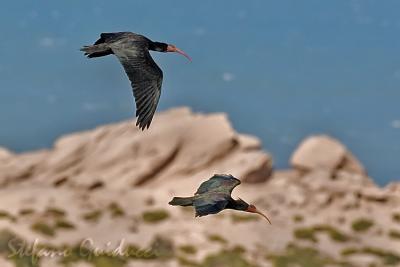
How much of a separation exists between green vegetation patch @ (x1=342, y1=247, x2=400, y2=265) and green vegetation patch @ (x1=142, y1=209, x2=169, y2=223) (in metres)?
12.8

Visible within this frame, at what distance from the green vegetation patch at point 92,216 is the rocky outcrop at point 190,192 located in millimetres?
67

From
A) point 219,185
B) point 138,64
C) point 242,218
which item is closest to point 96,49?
point 138,64

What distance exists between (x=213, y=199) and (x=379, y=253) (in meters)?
51.6

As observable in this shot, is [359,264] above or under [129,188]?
under

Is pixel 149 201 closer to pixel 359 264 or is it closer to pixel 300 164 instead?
pixel 300 164

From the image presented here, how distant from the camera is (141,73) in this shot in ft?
71.6

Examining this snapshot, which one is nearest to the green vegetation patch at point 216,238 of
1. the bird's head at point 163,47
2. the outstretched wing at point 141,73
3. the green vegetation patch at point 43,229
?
the green vegetation patch at point 43,229

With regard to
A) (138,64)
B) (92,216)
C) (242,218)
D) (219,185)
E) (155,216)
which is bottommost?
(219,185)

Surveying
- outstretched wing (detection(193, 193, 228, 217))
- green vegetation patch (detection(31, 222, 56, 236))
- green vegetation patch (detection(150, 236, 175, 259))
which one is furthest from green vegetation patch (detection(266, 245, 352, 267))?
outstretched wing (detection(193, 193, 228, 217))

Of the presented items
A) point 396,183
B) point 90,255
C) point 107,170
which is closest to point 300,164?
point 396,183

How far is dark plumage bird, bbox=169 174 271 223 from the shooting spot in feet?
59.5

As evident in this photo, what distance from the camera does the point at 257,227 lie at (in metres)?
73.0

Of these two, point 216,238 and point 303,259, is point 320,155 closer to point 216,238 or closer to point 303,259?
point 216,238

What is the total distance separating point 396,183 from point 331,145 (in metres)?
6.09
